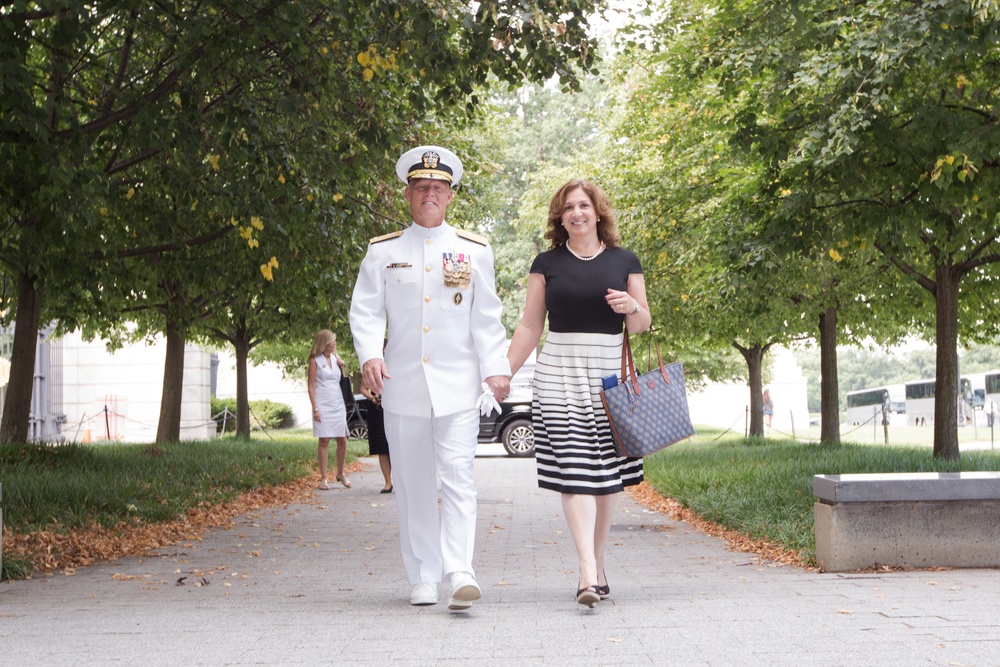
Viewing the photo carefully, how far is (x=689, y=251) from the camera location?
59.0 feet

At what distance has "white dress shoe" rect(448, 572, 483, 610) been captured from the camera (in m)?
5.41

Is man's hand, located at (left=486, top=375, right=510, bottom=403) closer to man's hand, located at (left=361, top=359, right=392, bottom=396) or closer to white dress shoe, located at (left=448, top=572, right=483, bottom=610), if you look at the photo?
man's hand, located at (left=361, top=359, right=392, bottom=396)

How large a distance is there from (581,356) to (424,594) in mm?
1409

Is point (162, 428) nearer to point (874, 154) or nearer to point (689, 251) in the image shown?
point (689, 251)

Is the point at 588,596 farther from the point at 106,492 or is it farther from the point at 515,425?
the point at 515,425

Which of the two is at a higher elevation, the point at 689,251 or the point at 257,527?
the point at 689,251

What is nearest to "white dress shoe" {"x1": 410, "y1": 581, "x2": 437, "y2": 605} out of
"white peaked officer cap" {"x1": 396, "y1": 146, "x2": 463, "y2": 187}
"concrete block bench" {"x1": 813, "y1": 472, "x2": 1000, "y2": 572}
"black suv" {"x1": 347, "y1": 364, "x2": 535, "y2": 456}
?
"white peaked officer cap" {"x1": 396, "y1": 146, "x2": 463, "y2": 187}

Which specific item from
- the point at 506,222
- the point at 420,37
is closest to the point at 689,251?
the point at 420,37

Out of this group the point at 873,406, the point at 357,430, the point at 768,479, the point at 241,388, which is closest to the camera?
the point at 768,479

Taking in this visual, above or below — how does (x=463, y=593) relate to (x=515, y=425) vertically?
below

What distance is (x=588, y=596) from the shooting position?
5.54 metres

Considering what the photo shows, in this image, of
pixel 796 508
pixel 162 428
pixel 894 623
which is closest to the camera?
pixel 894 623

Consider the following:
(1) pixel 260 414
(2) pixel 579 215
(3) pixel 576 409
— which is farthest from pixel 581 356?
(1) pixel 260 414

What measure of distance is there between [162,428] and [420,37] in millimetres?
14447
